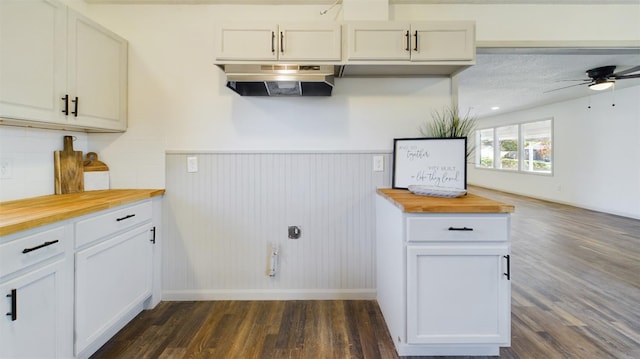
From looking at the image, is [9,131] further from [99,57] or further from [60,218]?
[60,218]

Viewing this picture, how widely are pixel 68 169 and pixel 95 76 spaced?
667 mm

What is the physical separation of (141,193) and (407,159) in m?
1.92

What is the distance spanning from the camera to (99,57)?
6.25 feet

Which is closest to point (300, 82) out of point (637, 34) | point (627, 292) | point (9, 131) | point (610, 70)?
point (9, 131)

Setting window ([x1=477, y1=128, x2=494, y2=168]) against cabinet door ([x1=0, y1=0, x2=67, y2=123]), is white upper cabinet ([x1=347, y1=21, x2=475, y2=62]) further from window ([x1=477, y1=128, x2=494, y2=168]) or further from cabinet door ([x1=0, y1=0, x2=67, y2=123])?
window ([x1=477, y1=128, x2=494, y2=168])

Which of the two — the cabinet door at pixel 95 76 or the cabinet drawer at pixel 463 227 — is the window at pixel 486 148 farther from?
the cabinet door at pixel 95 76

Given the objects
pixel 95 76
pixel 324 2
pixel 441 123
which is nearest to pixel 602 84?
pixel 441 123

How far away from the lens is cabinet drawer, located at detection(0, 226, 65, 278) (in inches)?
42.2

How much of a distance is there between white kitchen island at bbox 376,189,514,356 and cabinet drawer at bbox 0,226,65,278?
1671 mm

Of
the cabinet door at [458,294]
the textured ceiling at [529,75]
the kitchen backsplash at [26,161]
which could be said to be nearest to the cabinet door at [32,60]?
the kitchen backsplash at [26,161]

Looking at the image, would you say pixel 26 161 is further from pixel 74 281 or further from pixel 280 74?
pixel 280 74

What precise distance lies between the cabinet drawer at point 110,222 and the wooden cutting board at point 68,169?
514 millimetres

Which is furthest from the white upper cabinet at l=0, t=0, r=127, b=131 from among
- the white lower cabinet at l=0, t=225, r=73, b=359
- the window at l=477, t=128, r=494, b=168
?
the window at l=477, t=128, r=494, b=168

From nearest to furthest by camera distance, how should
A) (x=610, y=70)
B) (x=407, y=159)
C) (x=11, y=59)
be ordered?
(x=11, y=59)
(x=407, y=159)
(x=610, y=70)
